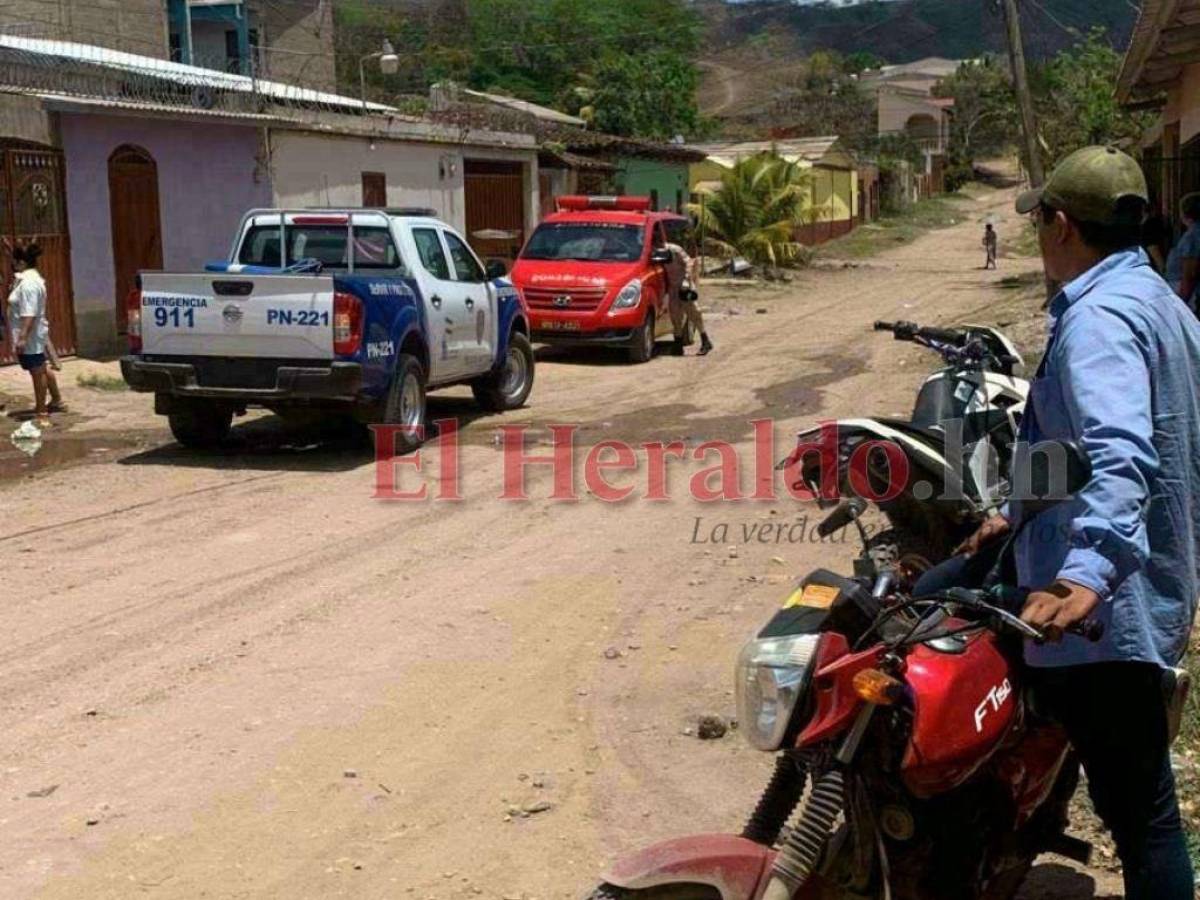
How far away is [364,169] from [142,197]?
557cm

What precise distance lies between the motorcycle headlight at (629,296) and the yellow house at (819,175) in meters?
27.6

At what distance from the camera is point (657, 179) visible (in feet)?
136

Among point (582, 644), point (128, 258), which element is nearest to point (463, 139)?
point (128, 258)

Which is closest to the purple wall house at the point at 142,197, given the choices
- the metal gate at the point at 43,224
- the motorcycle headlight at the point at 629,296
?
the metal gate at the point at 43,224

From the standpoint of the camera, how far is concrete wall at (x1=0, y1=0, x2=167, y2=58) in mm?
30734

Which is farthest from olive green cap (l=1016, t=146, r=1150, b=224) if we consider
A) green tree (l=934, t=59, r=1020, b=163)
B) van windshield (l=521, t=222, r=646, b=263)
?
green tree (l=934, t=59, r=1020, b=163)

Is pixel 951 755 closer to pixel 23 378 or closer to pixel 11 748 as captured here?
pixel 11 748

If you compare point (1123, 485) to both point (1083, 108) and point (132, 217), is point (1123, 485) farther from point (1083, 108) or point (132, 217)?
point (1083, 108)

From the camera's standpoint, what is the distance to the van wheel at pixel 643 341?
18.8 metres

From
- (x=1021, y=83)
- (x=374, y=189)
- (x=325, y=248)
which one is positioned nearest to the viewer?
(x=325, y=248)

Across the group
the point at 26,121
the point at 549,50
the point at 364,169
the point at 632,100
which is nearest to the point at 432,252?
the point at 26,121

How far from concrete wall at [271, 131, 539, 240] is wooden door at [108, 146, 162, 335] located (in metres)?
A: 2.44

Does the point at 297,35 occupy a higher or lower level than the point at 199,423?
higher

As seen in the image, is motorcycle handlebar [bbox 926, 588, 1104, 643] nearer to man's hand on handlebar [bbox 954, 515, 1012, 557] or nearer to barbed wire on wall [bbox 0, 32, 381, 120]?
man's hand on handlebar [bbox 954, 515, 1012, 557]
